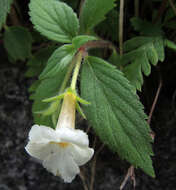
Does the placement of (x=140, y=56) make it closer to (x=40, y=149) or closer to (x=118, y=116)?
(x=118, y=116)

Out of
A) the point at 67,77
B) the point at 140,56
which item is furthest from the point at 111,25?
the point at 67,77

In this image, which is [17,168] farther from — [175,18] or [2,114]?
[175,18]

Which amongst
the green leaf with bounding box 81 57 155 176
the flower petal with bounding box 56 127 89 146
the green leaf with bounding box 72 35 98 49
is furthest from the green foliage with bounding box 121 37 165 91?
the flower petal with bounding box 56 127 89 146

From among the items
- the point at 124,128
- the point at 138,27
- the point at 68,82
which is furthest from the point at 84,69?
the point at 138,27

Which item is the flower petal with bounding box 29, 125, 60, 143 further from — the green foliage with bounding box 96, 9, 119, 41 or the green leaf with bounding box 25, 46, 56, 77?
the green foliage with bounding box 96, 9, 119, 41

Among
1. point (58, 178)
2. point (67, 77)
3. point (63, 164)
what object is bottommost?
point (58, 178)

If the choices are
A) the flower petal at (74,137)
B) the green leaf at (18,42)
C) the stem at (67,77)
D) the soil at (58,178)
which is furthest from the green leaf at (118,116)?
the green leaf at (18,42)
